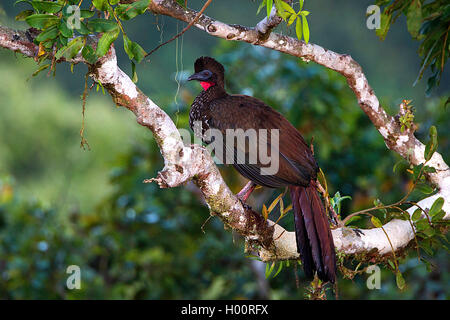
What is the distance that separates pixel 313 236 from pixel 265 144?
50cm

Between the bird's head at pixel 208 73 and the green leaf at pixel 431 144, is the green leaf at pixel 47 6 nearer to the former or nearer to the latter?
the bird's head at pixel 208 73

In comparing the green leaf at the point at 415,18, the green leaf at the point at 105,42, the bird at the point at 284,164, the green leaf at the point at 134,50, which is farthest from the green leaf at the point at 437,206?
the green leaf at the point at 105,42

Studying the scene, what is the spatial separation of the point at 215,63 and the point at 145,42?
37.4ft

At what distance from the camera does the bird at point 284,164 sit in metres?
2.38

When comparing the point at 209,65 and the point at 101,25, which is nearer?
the point at 101,25

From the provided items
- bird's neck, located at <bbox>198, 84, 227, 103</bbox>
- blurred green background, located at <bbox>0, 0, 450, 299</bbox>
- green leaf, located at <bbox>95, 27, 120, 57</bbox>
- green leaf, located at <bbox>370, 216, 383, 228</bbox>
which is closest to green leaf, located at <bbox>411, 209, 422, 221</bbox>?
green leaf, located at <bbox>370, 216, 383, 228</bbox>

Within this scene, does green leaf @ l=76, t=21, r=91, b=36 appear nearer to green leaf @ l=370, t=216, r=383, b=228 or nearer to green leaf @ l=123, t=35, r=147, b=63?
green leaf @ l=123, t=35, r=147, b=63

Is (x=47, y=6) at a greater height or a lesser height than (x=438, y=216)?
greater

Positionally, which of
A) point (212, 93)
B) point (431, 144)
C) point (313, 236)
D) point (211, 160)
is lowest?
point (313, 236)

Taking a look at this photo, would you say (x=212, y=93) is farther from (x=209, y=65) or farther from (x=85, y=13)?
(x=85, y=13)

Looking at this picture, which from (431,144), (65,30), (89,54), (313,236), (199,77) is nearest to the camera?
(65,30)

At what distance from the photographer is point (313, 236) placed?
2.40 m

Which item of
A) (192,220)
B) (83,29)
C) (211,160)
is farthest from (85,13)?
(192,220)
